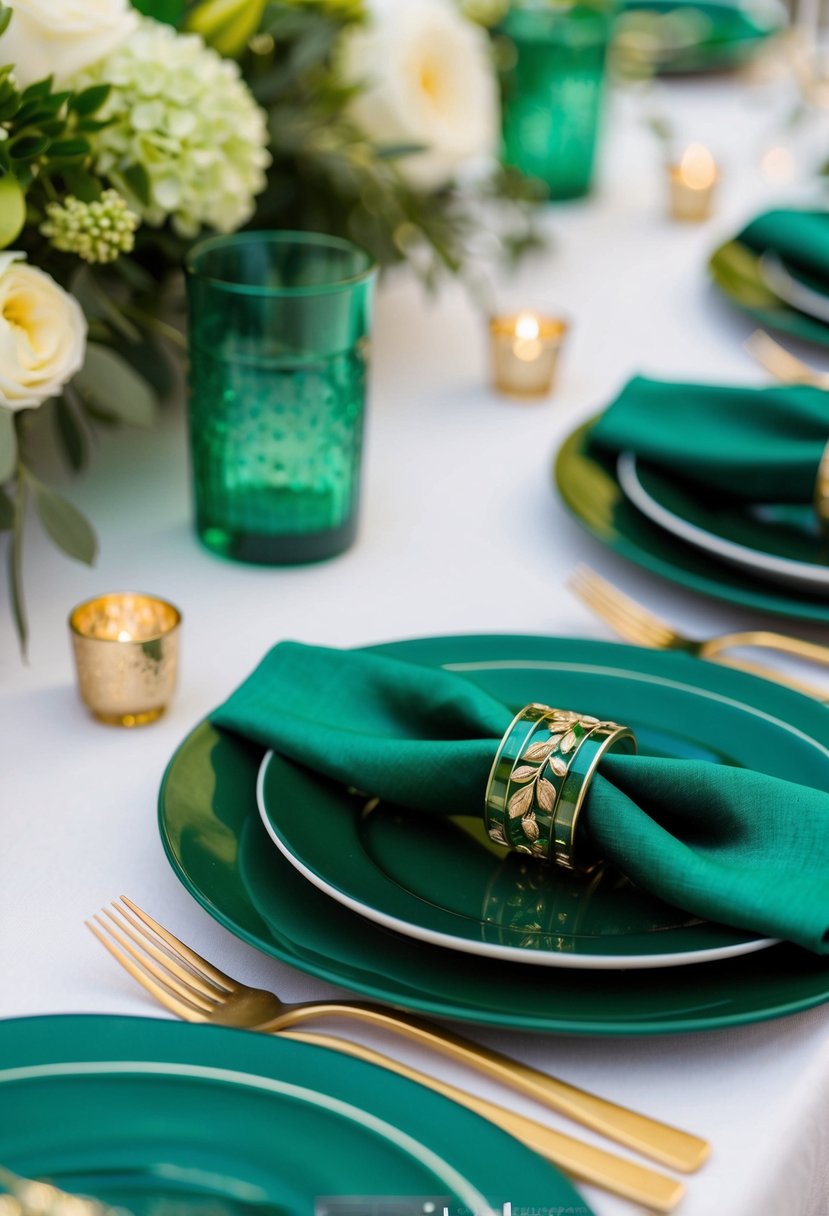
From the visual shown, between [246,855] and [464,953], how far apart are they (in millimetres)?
108

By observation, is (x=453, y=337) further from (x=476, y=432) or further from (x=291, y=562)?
(x=291, y=562)

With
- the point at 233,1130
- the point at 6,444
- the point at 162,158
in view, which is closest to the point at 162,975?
the point at 233,1130

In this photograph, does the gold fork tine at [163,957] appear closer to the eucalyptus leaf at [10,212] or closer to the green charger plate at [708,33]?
the eucalyptus leaf at [10,212]

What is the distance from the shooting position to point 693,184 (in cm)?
161

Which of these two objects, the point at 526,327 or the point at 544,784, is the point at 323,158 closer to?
the point at 526,327

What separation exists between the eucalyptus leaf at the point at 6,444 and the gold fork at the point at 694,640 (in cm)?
34

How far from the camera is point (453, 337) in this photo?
1.32 m

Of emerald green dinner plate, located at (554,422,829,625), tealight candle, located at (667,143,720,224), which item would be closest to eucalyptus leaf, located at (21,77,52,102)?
emerald green dinner plate, located at (554,422,829,625)

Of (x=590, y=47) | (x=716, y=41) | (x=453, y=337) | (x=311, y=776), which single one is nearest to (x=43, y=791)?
(x=311, y=776)

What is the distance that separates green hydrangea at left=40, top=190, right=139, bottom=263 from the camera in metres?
0.81


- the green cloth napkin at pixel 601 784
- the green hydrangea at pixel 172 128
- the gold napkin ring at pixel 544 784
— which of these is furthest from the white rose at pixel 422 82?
the gold napkin ring at pixel 544 784

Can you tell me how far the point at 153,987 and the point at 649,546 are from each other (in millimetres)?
467

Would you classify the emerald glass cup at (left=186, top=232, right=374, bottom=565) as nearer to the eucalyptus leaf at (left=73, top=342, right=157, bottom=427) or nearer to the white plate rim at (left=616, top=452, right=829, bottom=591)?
the eucalyptus leaf at (left=73, top=342, right=157, bottom=427)

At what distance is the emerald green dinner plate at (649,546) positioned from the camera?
84 cm
